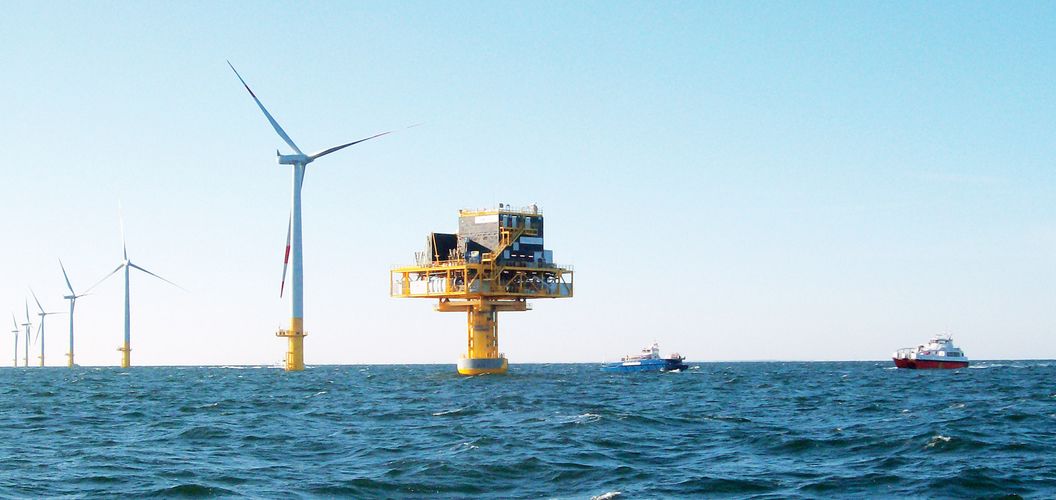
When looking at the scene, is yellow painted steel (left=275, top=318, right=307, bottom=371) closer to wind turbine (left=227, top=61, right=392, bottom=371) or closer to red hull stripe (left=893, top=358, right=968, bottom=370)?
wind turbine (left=227, top=61, right=392, bottom=371)

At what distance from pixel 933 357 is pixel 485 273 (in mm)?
80555

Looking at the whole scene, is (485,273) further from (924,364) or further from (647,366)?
(924,364)

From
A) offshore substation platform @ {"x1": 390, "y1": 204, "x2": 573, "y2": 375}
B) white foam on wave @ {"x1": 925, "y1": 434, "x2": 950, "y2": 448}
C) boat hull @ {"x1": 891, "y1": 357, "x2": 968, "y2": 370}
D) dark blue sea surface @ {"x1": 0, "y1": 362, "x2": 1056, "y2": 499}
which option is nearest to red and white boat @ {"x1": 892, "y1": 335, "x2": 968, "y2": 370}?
boat hull @ {"x1": 891, "y1": 357, "x2": 968, "y2": 370}

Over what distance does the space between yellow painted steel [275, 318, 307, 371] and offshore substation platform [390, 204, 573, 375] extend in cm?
1616

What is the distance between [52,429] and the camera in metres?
51.6

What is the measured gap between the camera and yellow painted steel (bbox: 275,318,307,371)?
13075 centimetres

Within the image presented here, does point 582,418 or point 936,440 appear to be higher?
point 582,418

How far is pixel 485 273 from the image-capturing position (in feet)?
378

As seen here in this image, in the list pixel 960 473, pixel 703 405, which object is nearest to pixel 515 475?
pixel 960 473

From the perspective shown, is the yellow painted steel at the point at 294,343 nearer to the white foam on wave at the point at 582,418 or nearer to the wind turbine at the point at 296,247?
the wind turbine at the point at 296,247

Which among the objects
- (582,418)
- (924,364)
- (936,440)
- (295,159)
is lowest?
(924,364)

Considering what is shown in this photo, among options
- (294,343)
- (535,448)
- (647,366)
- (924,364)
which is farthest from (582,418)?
(924,364)

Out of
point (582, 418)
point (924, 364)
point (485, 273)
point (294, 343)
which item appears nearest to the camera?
point (582, 418)

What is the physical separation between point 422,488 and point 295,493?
367 centimetres
